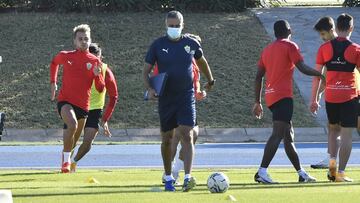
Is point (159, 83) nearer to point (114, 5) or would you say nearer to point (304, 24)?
point (114, 5)

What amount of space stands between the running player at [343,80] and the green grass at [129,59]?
33.6 ft

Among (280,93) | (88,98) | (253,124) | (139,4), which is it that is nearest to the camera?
(280,93)

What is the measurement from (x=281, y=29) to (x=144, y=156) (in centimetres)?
644

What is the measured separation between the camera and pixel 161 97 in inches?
488

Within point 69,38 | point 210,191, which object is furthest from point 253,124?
point 210,191

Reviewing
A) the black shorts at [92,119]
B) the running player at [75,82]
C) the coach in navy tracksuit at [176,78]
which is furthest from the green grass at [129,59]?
the coach in navy tracksuit at [176,78]

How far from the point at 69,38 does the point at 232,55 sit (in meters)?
3.92

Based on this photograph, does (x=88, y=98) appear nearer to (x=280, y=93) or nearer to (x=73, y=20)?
(x=280, y=93)

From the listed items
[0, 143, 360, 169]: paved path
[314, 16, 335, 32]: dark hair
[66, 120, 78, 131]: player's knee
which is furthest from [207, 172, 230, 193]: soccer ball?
[0, 143, 360, 169]: paved path

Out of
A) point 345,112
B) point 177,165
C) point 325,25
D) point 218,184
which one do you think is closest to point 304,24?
point 325,25

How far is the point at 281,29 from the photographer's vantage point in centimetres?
1351

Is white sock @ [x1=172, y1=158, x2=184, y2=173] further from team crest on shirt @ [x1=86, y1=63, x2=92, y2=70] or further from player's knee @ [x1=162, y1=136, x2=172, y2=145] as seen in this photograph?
team crest on shirt @ [x1=86, y1=63, x2=92, y2=70]

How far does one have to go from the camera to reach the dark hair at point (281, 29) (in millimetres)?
13477

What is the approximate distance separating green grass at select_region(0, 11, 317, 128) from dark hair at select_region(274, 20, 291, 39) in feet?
33.9
